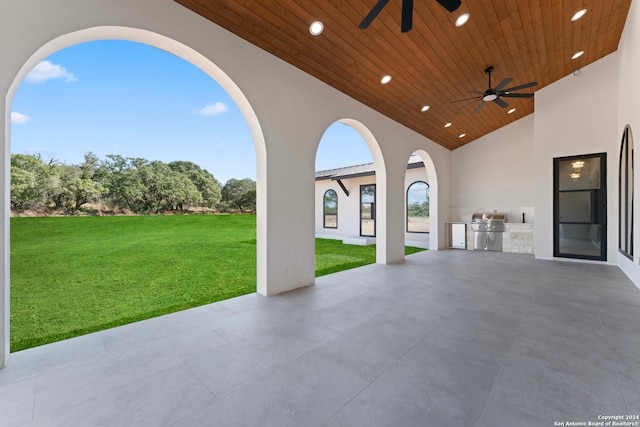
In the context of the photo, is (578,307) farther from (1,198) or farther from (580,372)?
(1,198)

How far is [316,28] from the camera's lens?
10.8 ft

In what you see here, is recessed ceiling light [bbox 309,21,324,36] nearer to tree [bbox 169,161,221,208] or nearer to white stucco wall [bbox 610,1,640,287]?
white stucco wall [bbox 610,1,640,287]

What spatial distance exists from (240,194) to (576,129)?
14.1m

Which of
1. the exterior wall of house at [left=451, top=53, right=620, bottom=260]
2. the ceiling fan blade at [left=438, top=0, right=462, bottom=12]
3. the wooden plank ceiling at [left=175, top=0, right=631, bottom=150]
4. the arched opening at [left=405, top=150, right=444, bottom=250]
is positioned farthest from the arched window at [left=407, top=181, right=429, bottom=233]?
the ceiling fan blade at [left=438, top=0, right=462, bottom=12]

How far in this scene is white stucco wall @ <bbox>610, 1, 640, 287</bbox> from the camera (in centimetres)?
395

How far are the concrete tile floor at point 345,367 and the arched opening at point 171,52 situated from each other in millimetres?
616

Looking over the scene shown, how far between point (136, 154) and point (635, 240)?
1578 cm

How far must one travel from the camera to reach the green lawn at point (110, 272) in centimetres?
306

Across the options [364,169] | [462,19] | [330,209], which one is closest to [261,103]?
[462,19]

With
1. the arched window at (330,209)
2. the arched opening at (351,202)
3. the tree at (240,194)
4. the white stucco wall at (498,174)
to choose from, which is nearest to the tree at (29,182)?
the tree at (240,194)

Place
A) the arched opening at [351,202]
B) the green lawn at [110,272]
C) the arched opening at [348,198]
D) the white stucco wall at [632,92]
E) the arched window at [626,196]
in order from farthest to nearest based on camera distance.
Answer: the arched opening at [348,198]
the arched opening at [351,202]
the arched window at [626,196]
the white stucco wall at [632,92]
the green lawn at [110,272]

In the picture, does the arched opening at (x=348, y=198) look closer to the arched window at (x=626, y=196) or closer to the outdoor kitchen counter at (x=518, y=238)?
the outdoor kitchen counter at (x=518, y=238)

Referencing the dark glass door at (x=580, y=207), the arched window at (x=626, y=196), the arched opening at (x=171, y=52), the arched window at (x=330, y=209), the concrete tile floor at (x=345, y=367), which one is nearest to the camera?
the concrete tile floor at (x=345, y=367)

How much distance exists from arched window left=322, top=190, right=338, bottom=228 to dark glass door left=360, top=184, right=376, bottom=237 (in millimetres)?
1319
